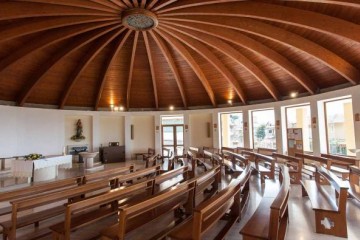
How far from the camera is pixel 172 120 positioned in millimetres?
12125

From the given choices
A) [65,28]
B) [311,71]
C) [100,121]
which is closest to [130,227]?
[65,28]

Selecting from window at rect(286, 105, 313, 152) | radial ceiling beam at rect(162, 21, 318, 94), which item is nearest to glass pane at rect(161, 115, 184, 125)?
window at rect(286, 105, 313, 152)

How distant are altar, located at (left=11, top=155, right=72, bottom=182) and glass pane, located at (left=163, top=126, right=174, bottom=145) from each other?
5150 mm

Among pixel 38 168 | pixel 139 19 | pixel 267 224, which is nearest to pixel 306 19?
pixel 139 19

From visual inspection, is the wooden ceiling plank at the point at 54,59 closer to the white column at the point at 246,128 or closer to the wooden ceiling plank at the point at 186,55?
the wooden ceiling plank at the point at 186,55

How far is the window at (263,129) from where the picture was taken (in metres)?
9.68

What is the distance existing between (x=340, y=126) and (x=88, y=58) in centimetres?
875

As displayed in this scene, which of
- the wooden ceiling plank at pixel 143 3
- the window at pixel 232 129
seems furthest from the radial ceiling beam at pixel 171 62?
the window at pixel 232 129

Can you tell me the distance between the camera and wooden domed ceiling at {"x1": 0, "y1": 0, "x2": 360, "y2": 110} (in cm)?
446

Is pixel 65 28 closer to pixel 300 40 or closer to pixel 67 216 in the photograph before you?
pixel 67 216

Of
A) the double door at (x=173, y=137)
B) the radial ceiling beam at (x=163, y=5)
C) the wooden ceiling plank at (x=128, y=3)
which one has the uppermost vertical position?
the wooden ceiling plank at (x=128, y=3)

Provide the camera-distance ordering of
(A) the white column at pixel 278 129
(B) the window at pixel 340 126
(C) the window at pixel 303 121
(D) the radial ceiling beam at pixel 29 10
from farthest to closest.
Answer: (A) the white column at pixel 278 129 → (C) the window at pixel 303 121 → (B) the window at pixel 340 126 → (D) the radial ceiling beam at pixel 29 10

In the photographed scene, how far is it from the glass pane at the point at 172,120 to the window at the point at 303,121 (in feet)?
17.2

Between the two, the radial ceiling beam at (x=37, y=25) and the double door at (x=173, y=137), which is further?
the double door at (x=173, y=137)
